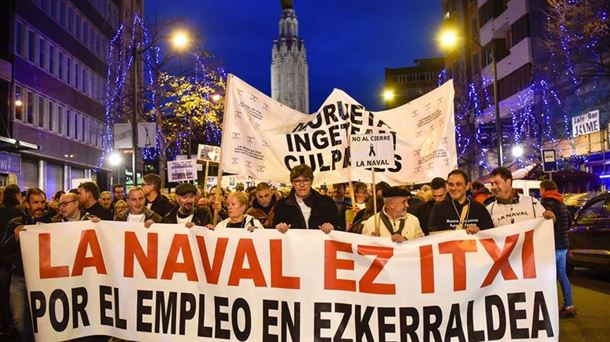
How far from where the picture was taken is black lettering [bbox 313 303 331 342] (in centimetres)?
573

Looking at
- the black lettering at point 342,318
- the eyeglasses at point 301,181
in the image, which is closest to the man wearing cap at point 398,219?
the eyeglasses at point 301,181

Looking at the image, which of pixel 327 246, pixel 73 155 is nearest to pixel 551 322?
pixel 327 246

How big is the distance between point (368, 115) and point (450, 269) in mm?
2972

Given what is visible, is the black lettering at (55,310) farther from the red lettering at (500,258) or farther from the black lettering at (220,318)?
the red lettering at (500,258)

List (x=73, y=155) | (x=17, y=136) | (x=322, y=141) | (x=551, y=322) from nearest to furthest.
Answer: (x=551, y=322), (x=322, y=141), (x=17, y=136), (x=73, y=155)

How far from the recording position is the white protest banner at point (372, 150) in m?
7.12

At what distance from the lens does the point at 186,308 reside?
20.1 ft

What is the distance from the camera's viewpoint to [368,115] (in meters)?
8.27

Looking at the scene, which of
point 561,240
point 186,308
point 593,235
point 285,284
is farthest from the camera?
point 593,235

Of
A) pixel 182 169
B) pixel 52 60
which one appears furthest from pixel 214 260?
pixel 52 60

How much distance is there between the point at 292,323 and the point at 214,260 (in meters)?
Result: 1.03

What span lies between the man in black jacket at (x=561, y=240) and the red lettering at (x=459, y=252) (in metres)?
3.50

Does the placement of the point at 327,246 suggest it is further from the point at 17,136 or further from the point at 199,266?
the point at 17,136

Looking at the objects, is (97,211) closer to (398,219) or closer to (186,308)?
(186,308)
